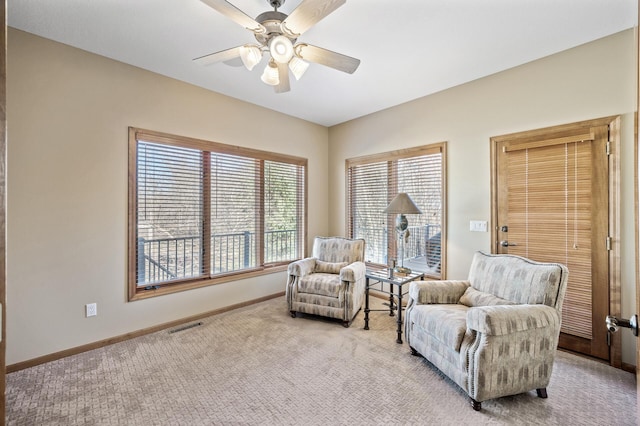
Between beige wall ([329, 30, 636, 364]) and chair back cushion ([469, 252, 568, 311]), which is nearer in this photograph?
chair back cushion ([469, 252, 568, 311])

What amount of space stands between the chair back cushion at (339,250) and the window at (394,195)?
2.00 feet

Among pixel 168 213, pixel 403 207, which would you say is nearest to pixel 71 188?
pixel 168 213

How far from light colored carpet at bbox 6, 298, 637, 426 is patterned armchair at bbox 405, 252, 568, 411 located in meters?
0.17

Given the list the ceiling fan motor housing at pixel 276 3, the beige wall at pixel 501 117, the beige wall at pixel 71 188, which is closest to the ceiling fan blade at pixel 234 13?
the ceiling fan motor housing at pixel 276 3

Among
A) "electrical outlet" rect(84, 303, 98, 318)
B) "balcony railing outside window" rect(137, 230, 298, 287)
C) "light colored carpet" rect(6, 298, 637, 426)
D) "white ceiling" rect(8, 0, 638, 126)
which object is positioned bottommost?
"light colored carpet" rect(6, 298, 637, 426)

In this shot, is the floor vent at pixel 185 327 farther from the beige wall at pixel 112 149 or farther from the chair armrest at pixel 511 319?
the chair armrest at pixel 511 319

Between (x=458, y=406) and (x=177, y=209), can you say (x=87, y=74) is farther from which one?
(x=458, y=406)

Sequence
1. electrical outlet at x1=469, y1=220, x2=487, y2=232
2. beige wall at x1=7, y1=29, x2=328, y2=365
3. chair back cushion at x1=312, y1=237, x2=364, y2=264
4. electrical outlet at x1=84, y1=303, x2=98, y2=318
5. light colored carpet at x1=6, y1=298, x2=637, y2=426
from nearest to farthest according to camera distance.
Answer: light colored carpet at x1=6, y1=298, x2=637, y2=426 < beige wall at x1=7, y1=29, x2=328, y2=365 < electrical outlet at x1=84, y1=303, x2=98, y2=318 < electrical outlet at x1=469, y1=220, x2=487, y2=232 < chair back cushion at x1=312, y1=237, x2=364, y2=264

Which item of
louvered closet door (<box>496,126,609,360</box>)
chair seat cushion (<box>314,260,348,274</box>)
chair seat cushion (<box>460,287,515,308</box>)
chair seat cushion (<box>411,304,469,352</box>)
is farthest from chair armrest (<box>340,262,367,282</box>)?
louvered closet door (<box>496,126,609,360</box>)

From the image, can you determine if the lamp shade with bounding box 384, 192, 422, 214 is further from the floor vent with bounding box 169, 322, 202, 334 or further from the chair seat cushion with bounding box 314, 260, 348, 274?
the floor vent with bounding box 169, 322, 202, 334

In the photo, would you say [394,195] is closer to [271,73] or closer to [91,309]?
[271,73]

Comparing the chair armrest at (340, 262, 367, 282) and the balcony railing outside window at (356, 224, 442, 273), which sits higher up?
the balcony railing outside window at (356, 224, 442, 273)

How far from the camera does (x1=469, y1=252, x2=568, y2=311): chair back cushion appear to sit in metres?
2.00

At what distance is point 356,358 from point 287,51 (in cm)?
252
